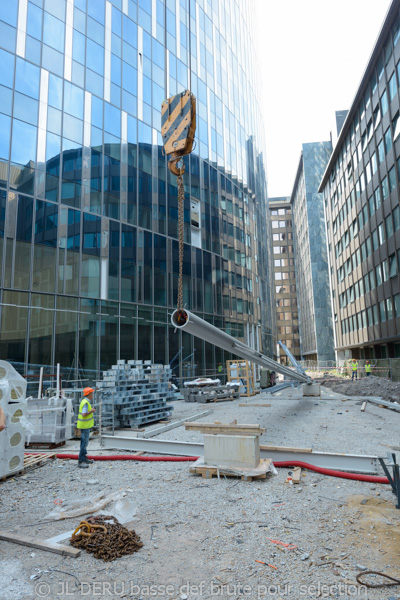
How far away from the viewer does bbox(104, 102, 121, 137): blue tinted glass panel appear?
2289cm

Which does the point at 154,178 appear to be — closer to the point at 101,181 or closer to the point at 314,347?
the point at 101,181

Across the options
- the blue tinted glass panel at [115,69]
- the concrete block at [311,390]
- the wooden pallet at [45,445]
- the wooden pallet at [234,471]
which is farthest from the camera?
the blue tinted glass panel at [115,69]

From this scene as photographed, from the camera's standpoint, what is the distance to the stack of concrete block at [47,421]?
35.0 feet

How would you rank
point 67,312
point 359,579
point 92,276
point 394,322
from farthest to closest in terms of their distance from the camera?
point 394,322 < point 92,276 < point 67,312 < point 359,579

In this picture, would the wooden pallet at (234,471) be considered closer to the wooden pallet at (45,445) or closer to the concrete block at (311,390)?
the wooden pallet at (45,445)

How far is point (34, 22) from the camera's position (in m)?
19.4

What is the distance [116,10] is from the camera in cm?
2408

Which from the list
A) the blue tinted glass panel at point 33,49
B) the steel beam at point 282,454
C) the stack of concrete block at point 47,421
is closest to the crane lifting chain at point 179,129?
the steel beam at point 282,454

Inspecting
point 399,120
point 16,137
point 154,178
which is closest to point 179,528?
point 16,137

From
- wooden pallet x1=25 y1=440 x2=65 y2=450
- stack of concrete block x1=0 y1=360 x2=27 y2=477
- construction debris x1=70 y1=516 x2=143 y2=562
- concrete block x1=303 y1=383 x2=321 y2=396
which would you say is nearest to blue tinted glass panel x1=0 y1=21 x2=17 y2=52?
stack of concrete block x1=0 y1=360 x2=27 y2=477

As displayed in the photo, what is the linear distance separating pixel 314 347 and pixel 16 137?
61.4 m

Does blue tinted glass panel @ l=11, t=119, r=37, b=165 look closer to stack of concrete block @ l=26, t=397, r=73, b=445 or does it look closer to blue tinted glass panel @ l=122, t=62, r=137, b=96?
blue tinted glass panel @ l=122, t=62, r=137, b=96

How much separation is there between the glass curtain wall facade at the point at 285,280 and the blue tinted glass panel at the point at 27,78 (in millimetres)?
72950

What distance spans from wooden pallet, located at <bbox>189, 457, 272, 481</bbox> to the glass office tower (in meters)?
12.6
